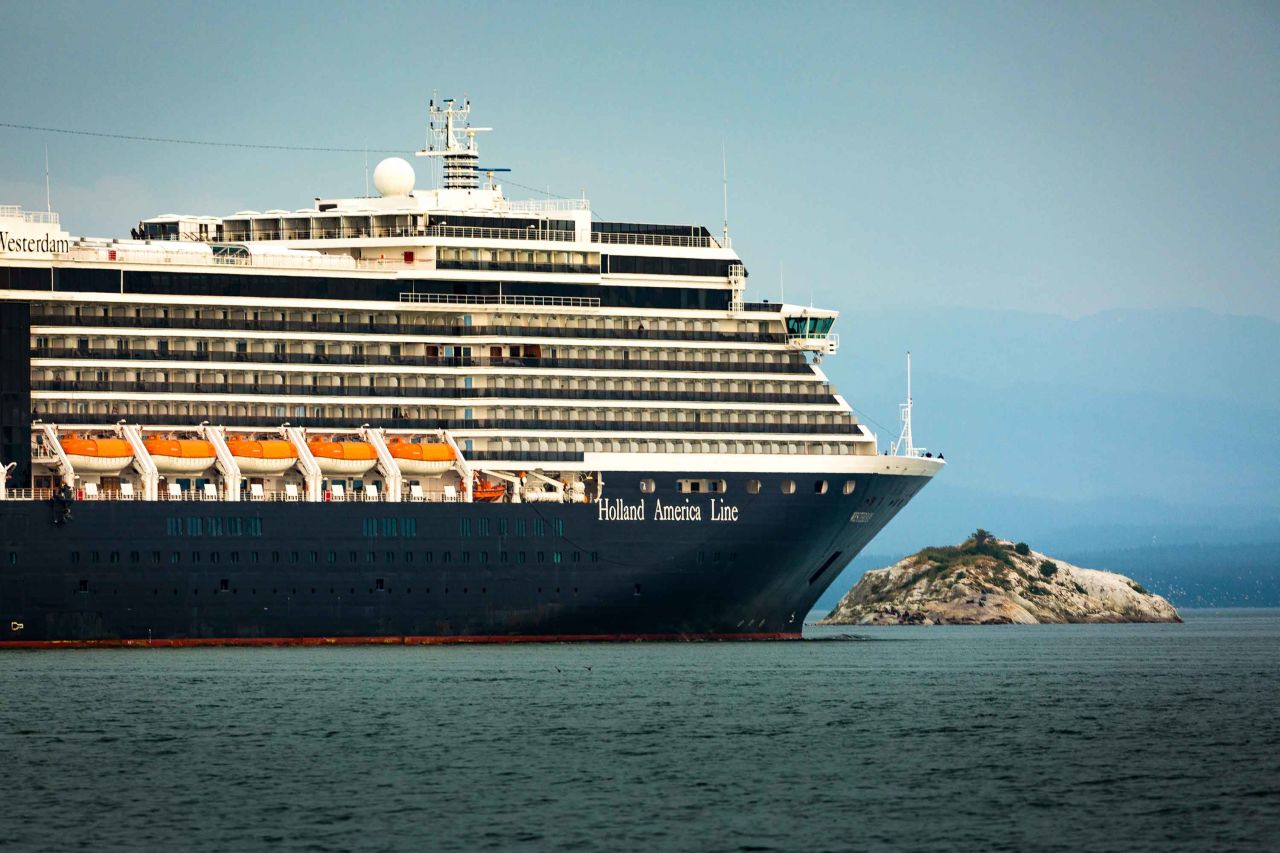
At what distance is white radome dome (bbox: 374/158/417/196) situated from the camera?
8138cm

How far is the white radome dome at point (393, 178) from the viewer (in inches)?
3204

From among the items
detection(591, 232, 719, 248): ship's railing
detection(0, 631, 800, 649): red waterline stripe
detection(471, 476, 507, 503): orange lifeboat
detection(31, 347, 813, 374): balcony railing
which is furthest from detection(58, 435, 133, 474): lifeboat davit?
detection(591, 232, 719, 248): ship's railing

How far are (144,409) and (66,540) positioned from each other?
661 cm

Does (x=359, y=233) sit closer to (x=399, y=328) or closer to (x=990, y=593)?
(x=399, y=328)

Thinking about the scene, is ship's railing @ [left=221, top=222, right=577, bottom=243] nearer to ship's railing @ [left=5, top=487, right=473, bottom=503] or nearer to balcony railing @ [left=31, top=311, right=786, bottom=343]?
balcony railing @ [left=31, top=311, right=786, bottom=343]

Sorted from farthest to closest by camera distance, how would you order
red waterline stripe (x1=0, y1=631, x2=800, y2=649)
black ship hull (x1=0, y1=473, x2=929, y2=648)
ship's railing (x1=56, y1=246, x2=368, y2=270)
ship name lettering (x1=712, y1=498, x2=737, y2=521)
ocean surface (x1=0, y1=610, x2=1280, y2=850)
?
1. ship name lettering (x1=712, y1=498, x2=737, y2=521)
2. ship's railing (x1=56, y1=246, x2=368, y2=270)
3. red waterline stripe (x1=0, y1=631, x2=800, y2=649)
4. black ship hull (x1=0, y1=473, x2=929, y2=648)
5. ocean surface (x1=0, y1=610, x2=1280, y2=850)

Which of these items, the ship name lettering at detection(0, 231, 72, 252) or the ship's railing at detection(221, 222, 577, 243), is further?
the ship's railing at detection(221, 222, 577, 243)

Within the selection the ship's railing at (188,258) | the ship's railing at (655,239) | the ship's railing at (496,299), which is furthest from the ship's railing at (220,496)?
the ship's railing at (655,239)

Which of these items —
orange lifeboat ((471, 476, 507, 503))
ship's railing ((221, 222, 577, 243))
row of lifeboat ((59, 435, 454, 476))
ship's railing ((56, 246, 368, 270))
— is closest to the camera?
row of lifeboat ((59, 435, 454, 476))

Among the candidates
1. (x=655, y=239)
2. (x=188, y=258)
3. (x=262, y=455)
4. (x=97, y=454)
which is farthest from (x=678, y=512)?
(x=97, y=454)

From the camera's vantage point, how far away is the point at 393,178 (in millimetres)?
81312

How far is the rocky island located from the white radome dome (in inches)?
2462

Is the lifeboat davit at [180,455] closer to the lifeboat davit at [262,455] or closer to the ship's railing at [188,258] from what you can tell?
the lifeboat davit at [262,455]

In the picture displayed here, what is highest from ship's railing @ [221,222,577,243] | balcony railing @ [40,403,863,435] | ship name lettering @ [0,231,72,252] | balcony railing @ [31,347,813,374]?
ship's railing @ [221,222,577,243]
